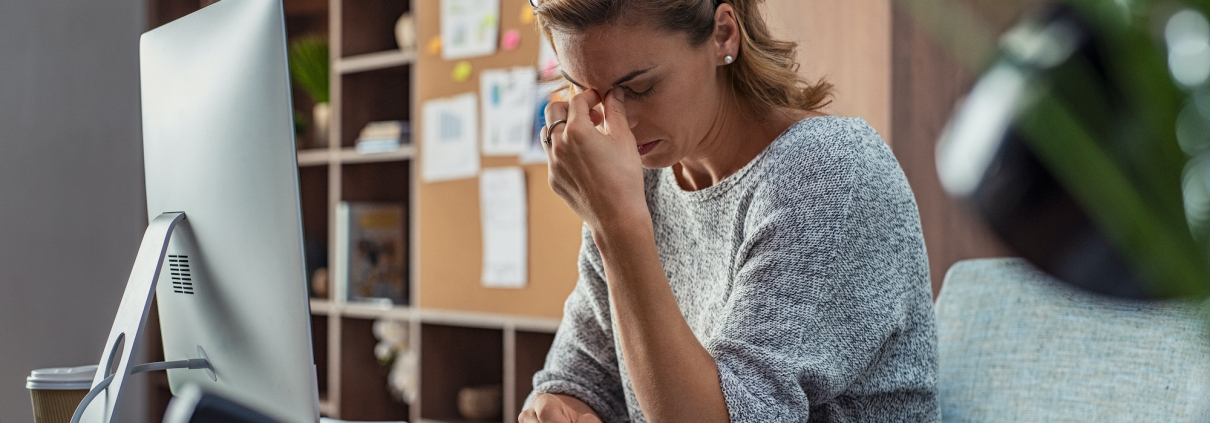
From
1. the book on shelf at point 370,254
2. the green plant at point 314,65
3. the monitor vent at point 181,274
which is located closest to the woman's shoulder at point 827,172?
the monitor vent at point 181,274

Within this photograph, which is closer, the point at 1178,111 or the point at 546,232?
the point at 1178,111

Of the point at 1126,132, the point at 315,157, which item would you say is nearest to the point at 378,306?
the point at 315,157

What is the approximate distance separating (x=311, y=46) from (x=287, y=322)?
109 inches

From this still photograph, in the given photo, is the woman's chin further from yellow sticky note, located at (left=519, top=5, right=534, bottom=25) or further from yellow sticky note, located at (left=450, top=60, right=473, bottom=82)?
yellow sticky note, located at (left=450, top=60, right=473, bottom=82)

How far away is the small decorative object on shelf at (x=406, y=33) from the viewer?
285 centimetres

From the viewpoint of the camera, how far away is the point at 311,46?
3.29 meters

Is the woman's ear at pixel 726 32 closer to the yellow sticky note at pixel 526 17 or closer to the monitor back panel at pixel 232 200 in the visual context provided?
the monitor back panel at pixel 232 200

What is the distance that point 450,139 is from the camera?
2697 millimetres

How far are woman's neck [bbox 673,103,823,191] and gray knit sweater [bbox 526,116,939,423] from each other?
0.15ft

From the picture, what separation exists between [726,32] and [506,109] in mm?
1530

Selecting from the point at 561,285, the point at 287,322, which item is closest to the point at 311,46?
the point at 561,285

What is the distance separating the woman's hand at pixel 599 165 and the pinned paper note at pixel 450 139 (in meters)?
1.64

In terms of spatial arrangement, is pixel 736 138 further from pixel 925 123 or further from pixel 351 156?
pixel 351 156

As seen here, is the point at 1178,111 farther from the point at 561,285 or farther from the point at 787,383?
the point at 561,285
